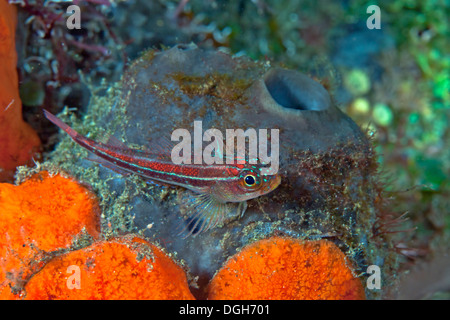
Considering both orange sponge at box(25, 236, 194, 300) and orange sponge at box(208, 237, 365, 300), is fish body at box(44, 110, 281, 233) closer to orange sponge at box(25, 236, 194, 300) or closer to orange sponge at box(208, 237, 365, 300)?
orange sponge at box(208, 237, 365, 300)

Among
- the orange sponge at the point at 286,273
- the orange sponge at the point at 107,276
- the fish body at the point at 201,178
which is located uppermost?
the fish body at the point at 201,178

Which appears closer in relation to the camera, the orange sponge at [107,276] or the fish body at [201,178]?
the orange sponge at [107,276]

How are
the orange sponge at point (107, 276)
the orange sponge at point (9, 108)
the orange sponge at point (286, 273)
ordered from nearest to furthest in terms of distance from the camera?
the orange sponge at point (107, 276) < the orange sponge at point (286, 273) < the orange sponge at point (9, 108)

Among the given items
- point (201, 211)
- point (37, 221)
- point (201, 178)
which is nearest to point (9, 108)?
point (37, 221)

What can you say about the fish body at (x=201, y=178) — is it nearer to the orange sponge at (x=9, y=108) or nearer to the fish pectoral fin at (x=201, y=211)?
the fish pectoral fin at (x=201, y=211)

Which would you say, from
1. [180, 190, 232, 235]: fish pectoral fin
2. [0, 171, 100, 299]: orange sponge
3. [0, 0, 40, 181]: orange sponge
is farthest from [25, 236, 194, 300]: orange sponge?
[0, 0, 40, 181]: orange sponge

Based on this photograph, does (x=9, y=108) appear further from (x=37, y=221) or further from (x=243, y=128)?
(x=243, y=128)

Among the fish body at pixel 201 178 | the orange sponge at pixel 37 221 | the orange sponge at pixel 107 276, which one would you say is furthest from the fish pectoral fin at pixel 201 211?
the orange sponge at pixel 37 221
